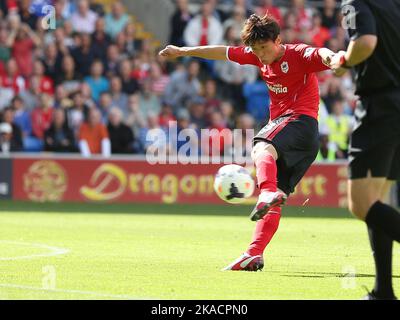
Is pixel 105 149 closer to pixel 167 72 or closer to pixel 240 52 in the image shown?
pixel 167 72

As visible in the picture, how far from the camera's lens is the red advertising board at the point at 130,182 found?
2050cm

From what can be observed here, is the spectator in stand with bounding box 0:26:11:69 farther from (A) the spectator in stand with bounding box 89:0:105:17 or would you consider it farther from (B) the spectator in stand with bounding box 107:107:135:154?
(B) the spectator in stand with bounding box 107:107:135:154

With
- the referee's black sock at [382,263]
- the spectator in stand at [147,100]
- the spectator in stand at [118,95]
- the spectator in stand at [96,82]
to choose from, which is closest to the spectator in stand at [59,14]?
the spectator in stand at [96,82]

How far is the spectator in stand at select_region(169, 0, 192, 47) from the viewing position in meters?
23.3

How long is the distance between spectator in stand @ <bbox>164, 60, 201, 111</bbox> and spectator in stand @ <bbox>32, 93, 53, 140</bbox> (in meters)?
2.77

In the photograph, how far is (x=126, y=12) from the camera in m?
25.6

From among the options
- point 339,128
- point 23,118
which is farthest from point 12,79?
point 339,128

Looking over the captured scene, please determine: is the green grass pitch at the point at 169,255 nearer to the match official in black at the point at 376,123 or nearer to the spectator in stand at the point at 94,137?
the match official in black at the point at 376,123

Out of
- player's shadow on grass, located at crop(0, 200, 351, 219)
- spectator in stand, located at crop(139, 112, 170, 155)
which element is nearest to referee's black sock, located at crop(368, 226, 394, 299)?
player's shadow on grass, located at crop(0, 200, 351, 219)

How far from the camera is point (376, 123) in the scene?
23.0ft

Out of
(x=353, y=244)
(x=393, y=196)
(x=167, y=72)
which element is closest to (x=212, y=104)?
(x=167, y=72)

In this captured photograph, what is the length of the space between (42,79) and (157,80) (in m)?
2.72

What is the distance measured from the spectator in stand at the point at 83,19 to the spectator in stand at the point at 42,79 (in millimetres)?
1445
